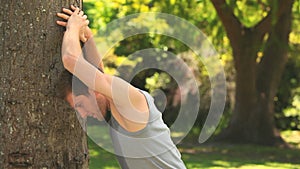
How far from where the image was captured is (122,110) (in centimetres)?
338

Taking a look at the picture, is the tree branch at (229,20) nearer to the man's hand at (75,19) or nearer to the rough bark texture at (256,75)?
the rough bark texture at (256,75)

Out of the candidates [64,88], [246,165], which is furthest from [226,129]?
[64,88]

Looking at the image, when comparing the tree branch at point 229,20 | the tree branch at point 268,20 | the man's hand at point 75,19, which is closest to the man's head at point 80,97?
the man's hand at point 75,19

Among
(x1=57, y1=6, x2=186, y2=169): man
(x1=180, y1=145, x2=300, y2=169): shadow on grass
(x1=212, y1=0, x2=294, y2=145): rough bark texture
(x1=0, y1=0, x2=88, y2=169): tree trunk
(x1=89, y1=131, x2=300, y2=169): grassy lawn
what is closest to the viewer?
(x1=57, y1=6, x2=186, y2=169): man

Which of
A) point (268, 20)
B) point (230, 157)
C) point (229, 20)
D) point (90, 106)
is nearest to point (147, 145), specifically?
point (90, 106)

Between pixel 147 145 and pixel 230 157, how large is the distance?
30.2 ft

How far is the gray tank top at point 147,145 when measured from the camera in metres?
3.48

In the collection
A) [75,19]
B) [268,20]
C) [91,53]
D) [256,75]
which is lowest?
[256,75]

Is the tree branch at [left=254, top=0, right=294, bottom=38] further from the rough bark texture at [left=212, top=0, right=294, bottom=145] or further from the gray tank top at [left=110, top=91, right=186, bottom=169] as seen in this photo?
the gray tank top at [left=110, top=91, right=186, bottom=169]

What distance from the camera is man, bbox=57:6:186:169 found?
Answer: 132 inches

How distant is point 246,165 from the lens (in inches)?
447

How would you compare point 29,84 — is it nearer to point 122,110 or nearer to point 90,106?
point 90,106

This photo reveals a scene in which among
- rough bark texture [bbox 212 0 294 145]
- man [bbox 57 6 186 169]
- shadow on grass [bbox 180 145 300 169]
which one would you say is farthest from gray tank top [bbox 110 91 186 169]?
rough bark texture [bbox 212 0 294 145]

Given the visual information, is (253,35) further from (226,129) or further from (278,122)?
(278,122)
